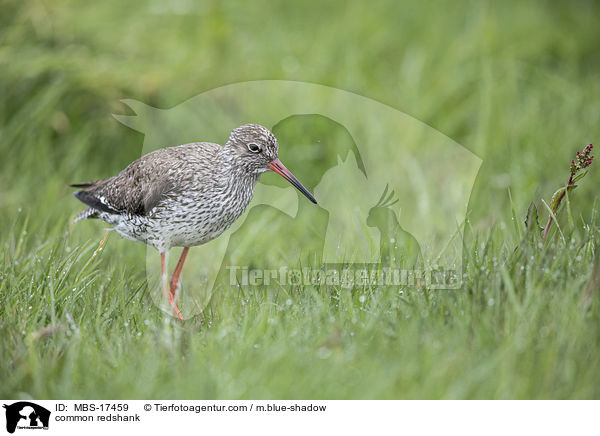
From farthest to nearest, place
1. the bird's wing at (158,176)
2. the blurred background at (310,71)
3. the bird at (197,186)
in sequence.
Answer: the blurred background at (310,71) → the bird's wing at (158,176) → the bird at (197,186)

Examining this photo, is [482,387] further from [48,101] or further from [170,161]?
[48,101]

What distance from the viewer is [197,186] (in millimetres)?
4867

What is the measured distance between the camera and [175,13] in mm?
10383

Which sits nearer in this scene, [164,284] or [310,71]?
[164,284]

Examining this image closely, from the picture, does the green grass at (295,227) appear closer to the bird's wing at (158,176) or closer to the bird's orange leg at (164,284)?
the bird's orange leg at (164,284)

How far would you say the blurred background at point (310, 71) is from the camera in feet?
25.1

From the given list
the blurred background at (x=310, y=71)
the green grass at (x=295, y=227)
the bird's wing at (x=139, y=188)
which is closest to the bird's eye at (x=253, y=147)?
the bird's wing at (x=139, y=188)

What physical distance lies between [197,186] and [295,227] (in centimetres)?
262

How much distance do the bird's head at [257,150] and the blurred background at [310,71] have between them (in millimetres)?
2470

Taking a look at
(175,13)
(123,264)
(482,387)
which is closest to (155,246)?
(123,264)

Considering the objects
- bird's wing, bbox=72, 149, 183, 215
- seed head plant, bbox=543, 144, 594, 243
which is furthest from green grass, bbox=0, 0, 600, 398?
bird's wing, bbox=72, 149, 183, 215

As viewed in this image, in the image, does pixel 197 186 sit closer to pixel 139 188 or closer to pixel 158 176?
pixel 158 176
